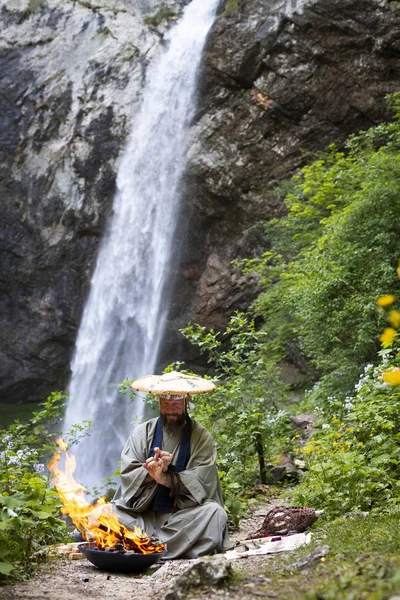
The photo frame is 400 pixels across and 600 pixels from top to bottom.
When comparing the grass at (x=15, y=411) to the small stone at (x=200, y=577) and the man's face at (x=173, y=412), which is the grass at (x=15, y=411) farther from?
the small stone at (x=200, y=577)

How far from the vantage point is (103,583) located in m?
3.62

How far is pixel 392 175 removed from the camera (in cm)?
891

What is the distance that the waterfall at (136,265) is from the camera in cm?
1733

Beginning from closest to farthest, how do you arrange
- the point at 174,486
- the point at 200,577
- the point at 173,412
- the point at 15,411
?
1. the point at 200,577
2. the point at 174,486
3. the point at 173,412
4. the point at 15,411

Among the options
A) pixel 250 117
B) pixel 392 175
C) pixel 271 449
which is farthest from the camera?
pixel 250 117

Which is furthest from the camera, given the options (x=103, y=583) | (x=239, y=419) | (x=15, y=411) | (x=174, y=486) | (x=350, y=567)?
(x=15, y=411)

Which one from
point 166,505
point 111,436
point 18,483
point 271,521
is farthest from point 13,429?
point 111,436

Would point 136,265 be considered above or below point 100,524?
above

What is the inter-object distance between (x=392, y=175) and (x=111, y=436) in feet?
37.0

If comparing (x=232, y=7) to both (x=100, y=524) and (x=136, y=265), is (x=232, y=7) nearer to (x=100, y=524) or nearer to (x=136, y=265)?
(x=136, y=265)

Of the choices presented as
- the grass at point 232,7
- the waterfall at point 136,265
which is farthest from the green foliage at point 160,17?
the grass at point 232,7

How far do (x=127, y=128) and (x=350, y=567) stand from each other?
18032 mm

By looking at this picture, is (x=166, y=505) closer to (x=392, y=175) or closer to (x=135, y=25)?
(x=392, y=175)

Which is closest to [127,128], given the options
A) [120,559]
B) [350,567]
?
[120,559]
